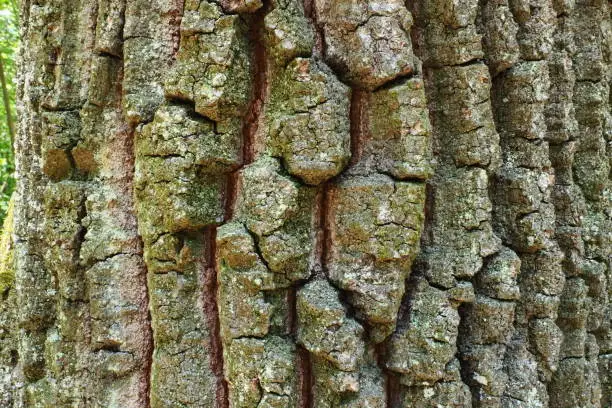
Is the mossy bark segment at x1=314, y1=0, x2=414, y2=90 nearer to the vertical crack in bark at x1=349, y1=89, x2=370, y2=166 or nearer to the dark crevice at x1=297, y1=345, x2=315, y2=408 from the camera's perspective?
the vertical crack in bark at x1=349, y1=89, x2=370, y2=166

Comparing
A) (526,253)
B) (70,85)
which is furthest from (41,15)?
(526,253)

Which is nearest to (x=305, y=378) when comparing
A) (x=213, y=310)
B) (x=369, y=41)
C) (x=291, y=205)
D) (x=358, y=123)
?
(x=213, y=310)

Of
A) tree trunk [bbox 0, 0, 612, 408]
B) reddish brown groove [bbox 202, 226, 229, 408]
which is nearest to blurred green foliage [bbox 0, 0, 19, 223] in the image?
tree trunk [bbox 0, 0, 612, 408]

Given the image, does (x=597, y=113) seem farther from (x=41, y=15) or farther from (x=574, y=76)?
(x=41, y=15)

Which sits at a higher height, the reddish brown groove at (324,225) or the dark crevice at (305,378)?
the reddish brown groove at (324,225)

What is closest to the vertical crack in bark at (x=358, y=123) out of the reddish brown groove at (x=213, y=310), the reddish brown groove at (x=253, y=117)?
the reddish brown groove at (x=253, y=117)

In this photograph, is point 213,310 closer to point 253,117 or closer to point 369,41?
point 253,117

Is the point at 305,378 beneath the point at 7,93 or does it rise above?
beneath

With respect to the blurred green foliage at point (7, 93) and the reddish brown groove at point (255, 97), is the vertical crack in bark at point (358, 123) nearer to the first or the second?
the reddish brown groove at point (255, 97)
